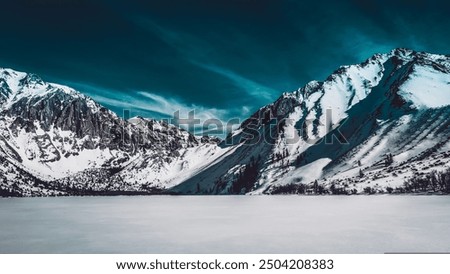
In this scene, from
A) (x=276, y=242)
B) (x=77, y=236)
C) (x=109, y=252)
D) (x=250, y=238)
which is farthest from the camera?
(x=77, y=236)

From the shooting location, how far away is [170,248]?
94.1 ft

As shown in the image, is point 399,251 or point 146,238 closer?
point 399,251

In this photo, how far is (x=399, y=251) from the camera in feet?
87.9

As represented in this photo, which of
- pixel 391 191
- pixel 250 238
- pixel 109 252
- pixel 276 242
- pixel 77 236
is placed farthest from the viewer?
pixel 391 191

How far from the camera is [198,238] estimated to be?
34125 millimetres

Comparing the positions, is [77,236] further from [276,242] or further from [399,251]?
[399,251]

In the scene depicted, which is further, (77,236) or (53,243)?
(77,236)

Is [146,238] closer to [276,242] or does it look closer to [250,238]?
[250,238]

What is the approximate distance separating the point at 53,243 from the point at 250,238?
15806 millimetres
